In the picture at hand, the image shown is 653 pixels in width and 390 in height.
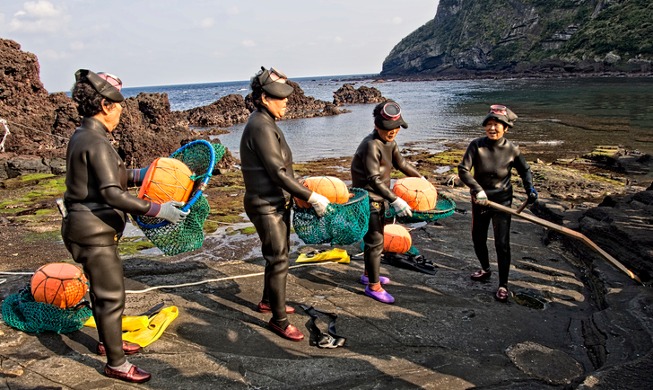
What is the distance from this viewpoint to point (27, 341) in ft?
15.5

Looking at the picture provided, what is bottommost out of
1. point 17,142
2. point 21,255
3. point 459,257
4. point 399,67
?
point 459,257

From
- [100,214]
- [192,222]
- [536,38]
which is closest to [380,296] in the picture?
[192,222]

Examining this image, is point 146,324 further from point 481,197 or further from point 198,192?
point 481,197

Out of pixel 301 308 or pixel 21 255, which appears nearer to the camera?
pixel 301 308

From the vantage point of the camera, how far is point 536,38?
10281cm

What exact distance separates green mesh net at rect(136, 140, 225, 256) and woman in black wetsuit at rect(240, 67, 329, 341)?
440 millimetres

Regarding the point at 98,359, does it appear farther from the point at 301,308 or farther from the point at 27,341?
the point at 301,308

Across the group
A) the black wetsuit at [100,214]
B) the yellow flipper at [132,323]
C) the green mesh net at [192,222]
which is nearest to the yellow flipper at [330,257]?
the green mesh net at [192,222]

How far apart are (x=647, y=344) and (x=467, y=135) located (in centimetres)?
2639

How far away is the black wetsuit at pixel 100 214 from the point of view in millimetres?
3697

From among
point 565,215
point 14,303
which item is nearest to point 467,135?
point 565,215

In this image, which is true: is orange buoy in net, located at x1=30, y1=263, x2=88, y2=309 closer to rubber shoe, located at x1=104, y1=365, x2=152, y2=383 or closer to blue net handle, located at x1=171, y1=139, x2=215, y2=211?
rubber shoe, located at x1=104, y1=365, x2=152, y2=383

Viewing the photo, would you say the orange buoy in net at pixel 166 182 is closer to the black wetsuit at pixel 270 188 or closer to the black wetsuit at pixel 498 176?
the black wetsuit at pixel 270 188

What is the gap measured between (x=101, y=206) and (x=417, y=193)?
3.86 m
